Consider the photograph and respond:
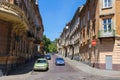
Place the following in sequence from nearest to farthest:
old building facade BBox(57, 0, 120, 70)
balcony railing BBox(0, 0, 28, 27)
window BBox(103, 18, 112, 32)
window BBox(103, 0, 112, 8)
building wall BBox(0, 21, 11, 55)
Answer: balcony railing BBox(0, 0, 28, 27) → building wall BBox(0, 21, 11, 55) → old building facade BBox(57, 0, 120, 70) → window BBox(103, 18, 112, 32) → window BBox(103, 0, 112, 8)

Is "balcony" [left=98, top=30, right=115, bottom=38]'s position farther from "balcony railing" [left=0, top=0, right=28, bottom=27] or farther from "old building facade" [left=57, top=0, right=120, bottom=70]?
"balcony railing" [left=0, top=0, right=28, bottom=27]

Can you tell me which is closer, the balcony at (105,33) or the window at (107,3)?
the balcony at (105,33)

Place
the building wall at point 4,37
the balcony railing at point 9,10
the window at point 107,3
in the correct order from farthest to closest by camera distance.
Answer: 1. the window at point 107,3
2. the building wall at point 4,37
3. the balcony railing at point 9,10

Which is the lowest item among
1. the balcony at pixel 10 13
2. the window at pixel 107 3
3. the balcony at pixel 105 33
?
the balcony at pixel 105 33

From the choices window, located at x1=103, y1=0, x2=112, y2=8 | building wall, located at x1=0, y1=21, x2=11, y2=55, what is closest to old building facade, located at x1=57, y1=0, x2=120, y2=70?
window, located at x1=103, y1=0, x2=112, y2=8

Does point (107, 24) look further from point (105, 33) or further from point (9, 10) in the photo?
point (9, 10)

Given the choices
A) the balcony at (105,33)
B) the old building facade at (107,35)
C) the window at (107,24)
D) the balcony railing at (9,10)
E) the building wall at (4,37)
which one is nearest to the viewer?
the balcony railing at (9,10)

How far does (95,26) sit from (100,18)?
7.12 ft

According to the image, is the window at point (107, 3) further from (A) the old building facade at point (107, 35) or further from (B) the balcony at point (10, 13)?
(B) the balcony at point (10, 13)

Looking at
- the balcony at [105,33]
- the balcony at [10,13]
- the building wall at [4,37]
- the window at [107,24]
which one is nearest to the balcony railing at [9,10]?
the balcony at [10,13]

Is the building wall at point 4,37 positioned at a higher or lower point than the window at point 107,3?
lower

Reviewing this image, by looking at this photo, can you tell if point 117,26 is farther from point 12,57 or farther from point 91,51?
point 12,57

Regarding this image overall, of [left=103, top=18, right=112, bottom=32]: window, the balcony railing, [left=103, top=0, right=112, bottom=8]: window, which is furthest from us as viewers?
[left=103, top=0, right=112, bottom=8]: window

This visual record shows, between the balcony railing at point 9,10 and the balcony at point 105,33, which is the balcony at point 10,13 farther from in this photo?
the balcony at point 105,33
